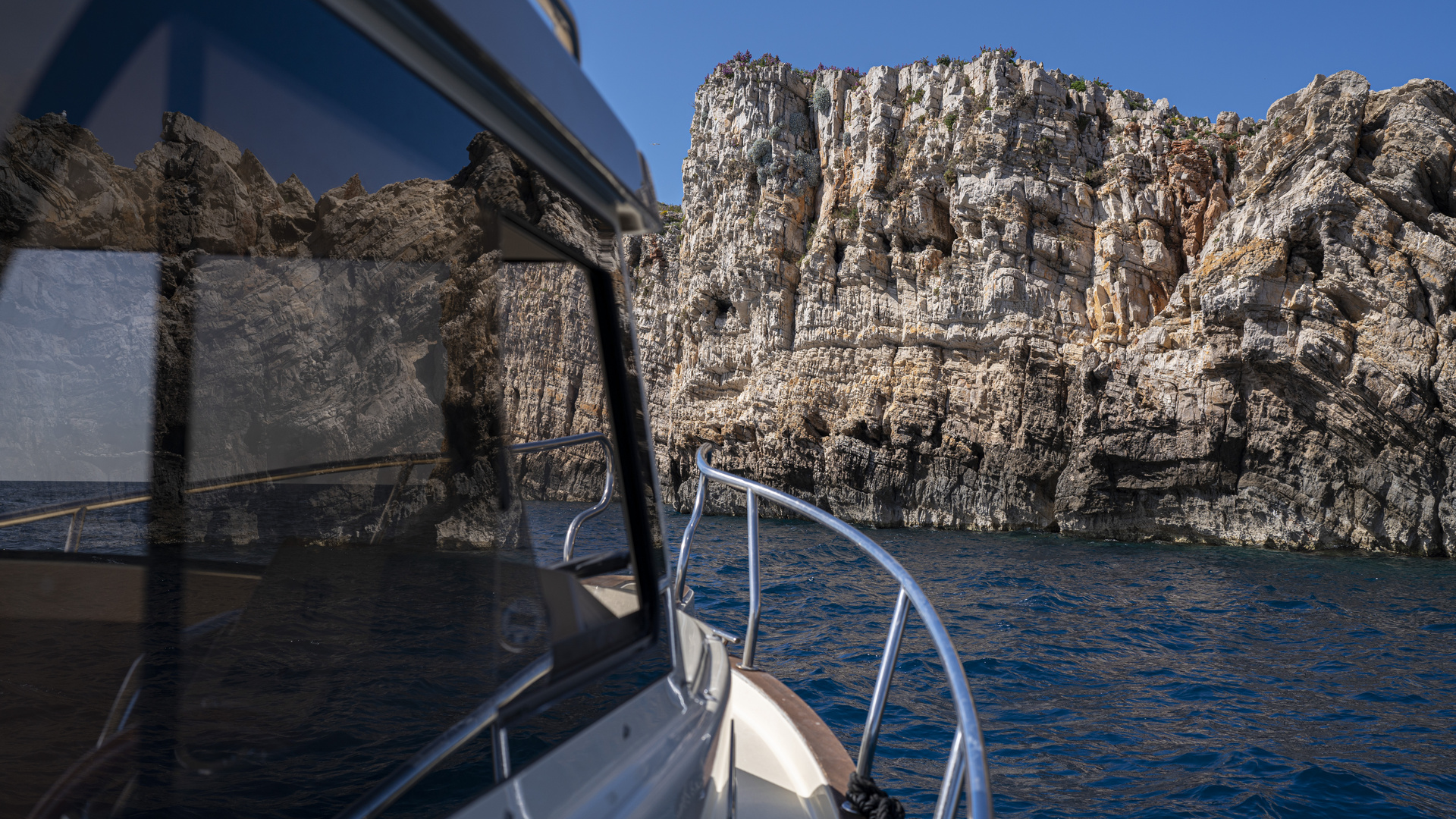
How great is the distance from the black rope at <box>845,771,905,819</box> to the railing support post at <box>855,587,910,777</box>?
4cm

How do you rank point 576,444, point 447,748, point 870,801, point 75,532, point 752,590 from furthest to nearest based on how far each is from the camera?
point 752,590, point 870,801, point 576,444, point 447,748, point 75,532

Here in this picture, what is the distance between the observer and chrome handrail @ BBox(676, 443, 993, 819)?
1289 millimetres

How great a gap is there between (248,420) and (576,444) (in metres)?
0.48

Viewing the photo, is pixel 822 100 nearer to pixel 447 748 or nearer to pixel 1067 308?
pixel 1067 308

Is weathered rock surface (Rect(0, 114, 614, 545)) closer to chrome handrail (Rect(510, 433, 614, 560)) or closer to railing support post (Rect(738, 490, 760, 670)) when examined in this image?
chrome handrail (Rect(510, 433, 614, 560))

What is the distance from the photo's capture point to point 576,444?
1.16 meters

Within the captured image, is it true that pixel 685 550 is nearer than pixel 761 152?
Yes

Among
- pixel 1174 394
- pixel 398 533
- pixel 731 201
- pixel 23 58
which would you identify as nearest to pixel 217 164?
pixel 23 58

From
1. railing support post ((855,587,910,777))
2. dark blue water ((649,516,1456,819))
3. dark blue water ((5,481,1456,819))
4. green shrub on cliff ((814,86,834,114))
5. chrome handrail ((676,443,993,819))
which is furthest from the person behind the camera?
green shrub on cliff ((814,86,834,114))

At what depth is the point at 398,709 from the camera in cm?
79

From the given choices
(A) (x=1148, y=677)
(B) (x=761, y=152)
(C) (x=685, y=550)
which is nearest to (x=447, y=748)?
(C) (x=685, y=550)

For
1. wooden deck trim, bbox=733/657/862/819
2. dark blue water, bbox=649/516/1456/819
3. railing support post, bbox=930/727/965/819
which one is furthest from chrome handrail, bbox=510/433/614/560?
dark blue water, bbox=649/516/1456/819

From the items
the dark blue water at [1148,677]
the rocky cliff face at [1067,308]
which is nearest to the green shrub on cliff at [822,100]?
the rocky cliff face at [1067,308]

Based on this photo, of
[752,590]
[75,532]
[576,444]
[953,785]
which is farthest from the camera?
[752,590]
